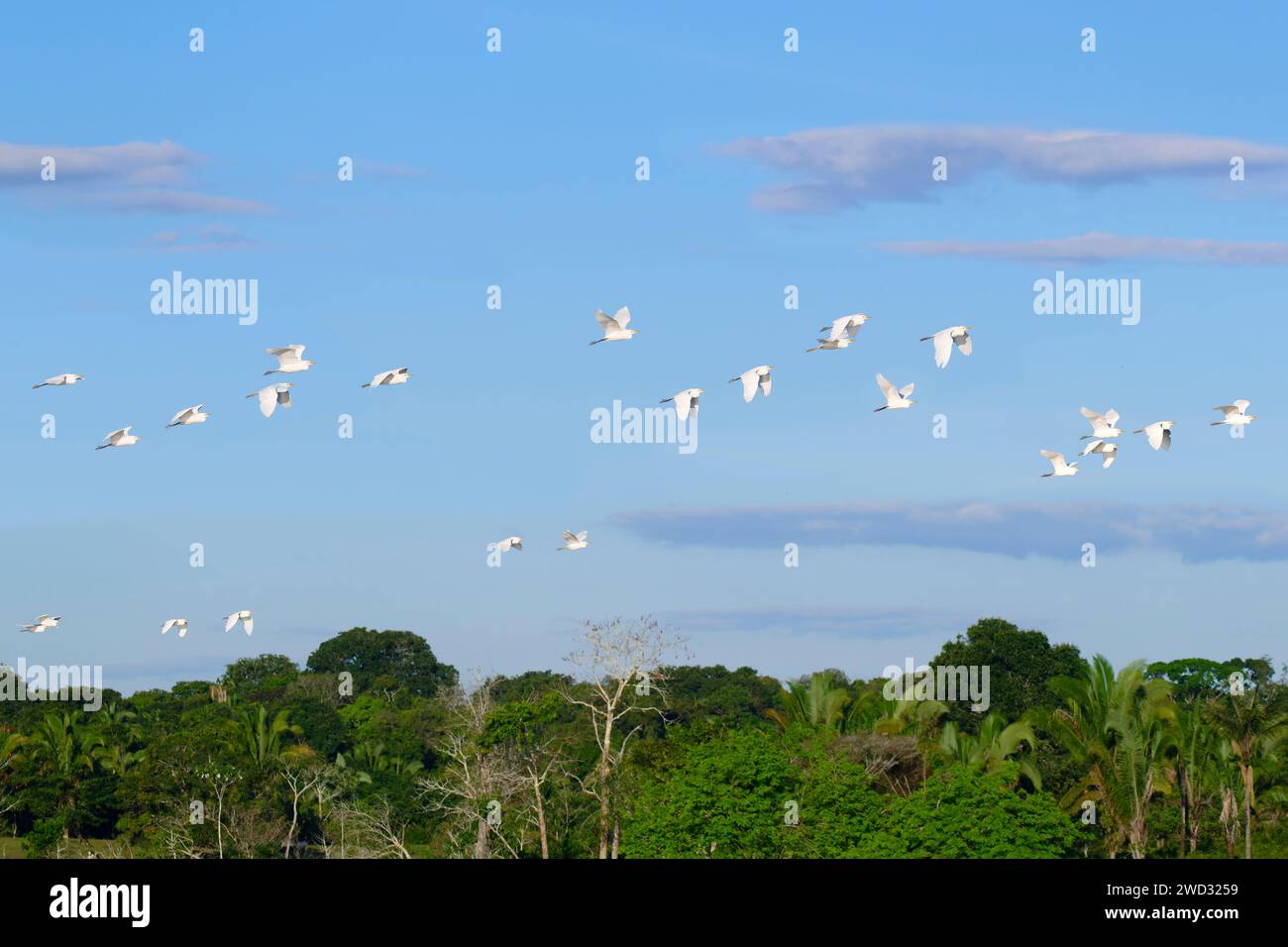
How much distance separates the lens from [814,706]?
5706 cm

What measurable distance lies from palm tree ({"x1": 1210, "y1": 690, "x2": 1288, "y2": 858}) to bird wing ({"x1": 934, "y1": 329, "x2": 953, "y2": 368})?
69.2 feet

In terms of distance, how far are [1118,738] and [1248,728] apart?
470 centimetres

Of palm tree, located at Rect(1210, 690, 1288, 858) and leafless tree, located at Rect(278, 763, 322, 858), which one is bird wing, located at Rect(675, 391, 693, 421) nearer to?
palm tree, located at Rect(1210, 690, 1288, 858)

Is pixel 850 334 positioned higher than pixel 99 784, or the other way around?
pixel 850 334

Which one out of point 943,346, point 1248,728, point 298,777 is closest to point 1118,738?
point 1248,728

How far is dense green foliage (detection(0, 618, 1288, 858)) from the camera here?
140 ft

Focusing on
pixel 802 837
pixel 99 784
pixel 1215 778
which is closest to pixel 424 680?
pixel 99 784

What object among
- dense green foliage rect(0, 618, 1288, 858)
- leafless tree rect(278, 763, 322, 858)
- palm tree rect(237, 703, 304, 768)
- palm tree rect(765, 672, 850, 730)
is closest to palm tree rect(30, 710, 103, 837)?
dense green foliage rect(0, 618, 1288, 858)

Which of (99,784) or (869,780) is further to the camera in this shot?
(99,784)

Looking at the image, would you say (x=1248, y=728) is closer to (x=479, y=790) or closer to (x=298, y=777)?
(x=479, y=790)
